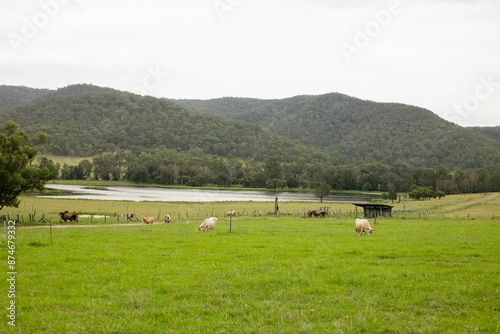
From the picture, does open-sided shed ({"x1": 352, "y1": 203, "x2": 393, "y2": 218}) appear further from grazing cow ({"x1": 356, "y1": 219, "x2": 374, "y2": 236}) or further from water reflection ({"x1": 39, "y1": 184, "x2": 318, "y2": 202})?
water reflection ({"x1": 39, "y1": 184, "x2": 318, "y2": 202})

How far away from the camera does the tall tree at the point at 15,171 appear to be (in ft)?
129

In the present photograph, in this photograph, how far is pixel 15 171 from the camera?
134ft

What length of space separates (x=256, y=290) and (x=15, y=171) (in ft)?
123

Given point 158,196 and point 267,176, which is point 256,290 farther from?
point 267,176

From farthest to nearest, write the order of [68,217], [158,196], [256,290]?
[158,196] → [68,217] → [256,290]

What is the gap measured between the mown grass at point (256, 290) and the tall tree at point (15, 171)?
2226 cm

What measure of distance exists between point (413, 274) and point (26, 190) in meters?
40.4

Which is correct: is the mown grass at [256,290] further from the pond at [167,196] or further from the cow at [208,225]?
the pond at [167,196]

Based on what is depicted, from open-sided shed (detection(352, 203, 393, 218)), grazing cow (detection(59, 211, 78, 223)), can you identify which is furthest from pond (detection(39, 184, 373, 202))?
open-sided shed (detection(352, 203, 393, 218))

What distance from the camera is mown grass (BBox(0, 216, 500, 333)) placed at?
9285mm

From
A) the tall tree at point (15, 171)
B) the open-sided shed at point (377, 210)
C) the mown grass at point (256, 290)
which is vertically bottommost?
the open-sided shed at point (377, 210)

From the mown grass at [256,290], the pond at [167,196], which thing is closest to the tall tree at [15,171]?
the mown grass at [256,290]

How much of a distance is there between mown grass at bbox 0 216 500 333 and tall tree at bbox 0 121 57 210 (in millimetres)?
22260

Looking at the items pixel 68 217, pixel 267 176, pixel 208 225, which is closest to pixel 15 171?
pixel 68 217
